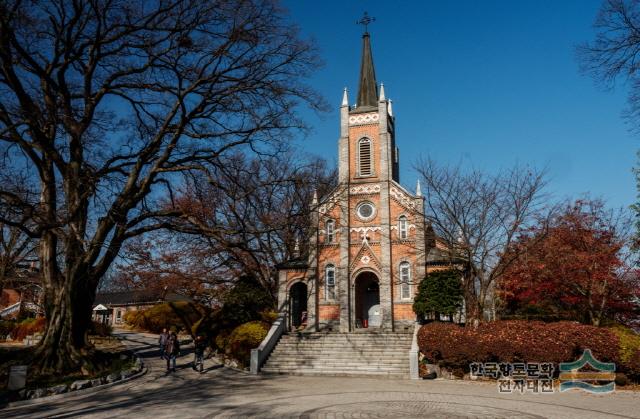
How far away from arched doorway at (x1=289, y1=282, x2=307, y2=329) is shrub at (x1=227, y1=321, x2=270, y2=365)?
909cm

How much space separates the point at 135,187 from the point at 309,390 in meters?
10.0

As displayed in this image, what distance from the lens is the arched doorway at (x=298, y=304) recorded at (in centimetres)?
3281

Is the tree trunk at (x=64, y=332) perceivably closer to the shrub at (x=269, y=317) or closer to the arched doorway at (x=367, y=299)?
the shrub at (x=269, y=317)

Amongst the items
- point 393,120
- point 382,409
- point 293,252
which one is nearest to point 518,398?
point 382,409

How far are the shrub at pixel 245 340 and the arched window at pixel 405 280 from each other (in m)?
10.2

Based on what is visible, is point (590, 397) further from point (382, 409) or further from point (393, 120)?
point (393, 120)

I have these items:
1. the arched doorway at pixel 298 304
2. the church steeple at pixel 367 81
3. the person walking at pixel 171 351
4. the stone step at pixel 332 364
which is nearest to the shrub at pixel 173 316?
the arched doorway at pixel 298 304

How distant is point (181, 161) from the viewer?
18.7m

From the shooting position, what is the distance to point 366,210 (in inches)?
1280

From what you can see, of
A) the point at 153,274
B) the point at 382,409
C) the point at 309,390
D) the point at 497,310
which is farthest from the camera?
the point at 153,274

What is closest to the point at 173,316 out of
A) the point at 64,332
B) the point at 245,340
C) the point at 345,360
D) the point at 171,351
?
the point at 245,340

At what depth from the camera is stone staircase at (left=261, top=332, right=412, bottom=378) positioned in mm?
21219

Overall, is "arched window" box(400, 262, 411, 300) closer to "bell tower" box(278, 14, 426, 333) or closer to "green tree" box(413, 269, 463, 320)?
"bell tower" box(278, 14, 426, 333)

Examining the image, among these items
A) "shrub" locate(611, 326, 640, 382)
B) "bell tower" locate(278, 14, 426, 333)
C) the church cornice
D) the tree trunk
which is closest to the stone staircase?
"bell tower" locate(278, 14, 426, 333)
